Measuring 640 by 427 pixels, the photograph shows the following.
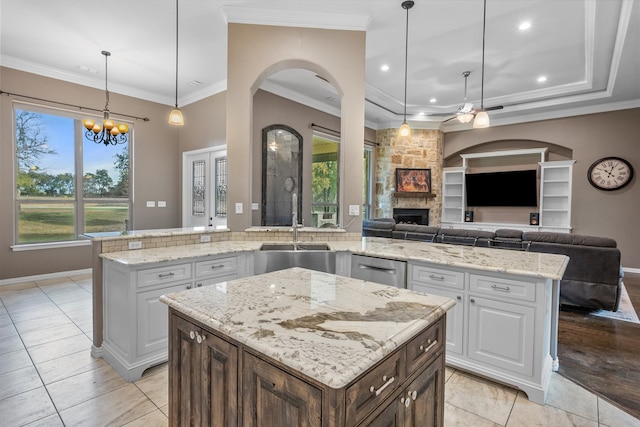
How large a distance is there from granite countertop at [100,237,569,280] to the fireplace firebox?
446 cm

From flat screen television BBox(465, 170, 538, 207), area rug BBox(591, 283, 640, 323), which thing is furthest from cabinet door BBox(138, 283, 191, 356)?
flat screen television BBox(465, 170, 538, 207)

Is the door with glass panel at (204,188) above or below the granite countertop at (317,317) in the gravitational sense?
above

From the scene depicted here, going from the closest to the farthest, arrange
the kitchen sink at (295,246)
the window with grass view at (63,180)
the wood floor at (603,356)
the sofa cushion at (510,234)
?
the wood floor at (603,356) → the kitchen sink at (295,246) → the sofa cushion at (510,234) → the window with grass view at (63,180)

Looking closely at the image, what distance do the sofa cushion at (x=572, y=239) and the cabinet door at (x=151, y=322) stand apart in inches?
156

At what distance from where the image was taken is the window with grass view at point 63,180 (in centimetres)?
458

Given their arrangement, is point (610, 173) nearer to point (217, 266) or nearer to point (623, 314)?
point (623, 314)

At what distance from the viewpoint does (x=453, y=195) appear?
7.78 meters

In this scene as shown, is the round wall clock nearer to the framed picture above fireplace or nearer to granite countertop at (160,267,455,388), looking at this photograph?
the framed picture above fireplace

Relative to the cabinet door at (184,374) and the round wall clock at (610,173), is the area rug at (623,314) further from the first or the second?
the cabinet door at (184,374)

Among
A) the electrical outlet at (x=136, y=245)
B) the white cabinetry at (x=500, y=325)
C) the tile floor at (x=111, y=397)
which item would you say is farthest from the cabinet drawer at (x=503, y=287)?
the electrical outlet at (x=136, y=245)

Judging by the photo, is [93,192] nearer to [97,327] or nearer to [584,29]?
[97,327]

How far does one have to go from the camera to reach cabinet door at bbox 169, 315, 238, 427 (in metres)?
1.08

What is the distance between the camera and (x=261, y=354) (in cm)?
96

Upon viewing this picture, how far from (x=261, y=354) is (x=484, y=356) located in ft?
6.52
